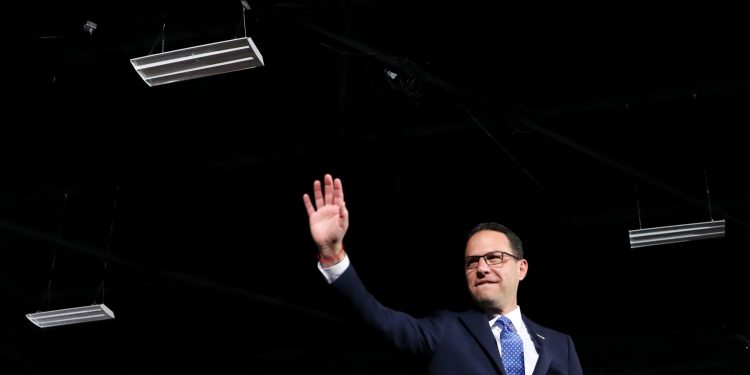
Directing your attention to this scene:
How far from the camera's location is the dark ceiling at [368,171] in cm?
638

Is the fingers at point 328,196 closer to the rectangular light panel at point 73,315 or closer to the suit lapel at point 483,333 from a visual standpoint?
the suit lapel at point 483,333

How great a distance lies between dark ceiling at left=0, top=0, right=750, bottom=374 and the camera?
20.9 ft

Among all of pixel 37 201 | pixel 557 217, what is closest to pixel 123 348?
pixel 37 201

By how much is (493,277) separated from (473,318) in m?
0.14

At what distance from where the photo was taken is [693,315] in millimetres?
8484

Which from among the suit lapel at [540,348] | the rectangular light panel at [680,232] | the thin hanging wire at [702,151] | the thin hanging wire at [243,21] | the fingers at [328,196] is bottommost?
the suit lapel at [540,348]

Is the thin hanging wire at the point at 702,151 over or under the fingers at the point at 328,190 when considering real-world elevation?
over

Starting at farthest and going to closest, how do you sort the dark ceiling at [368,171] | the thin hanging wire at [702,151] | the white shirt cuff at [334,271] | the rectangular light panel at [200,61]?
1. the thin hanging wire at [702,151]
2. the dark ceiling at [368,171]
3. the rectangular light panel at [200,61]
4. the white shirt cuff at [334,271]

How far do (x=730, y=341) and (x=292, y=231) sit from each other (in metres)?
3.95

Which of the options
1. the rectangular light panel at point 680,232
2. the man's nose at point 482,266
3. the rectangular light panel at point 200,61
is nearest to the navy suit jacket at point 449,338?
the man's nose at point 482,266

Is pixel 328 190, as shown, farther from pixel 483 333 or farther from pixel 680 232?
pixel 680 232

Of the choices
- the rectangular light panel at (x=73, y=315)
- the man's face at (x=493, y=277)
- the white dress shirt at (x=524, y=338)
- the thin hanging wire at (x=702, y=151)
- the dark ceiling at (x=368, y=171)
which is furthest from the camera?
the rectangular light panel at (x=73, y=315)

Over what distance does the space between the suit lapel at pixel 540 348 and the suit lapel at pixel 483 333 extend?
0.11 meters

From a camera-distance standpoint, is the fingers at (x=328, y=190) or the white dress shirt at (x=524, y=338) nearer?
the fingers at (x=328, y=190)
